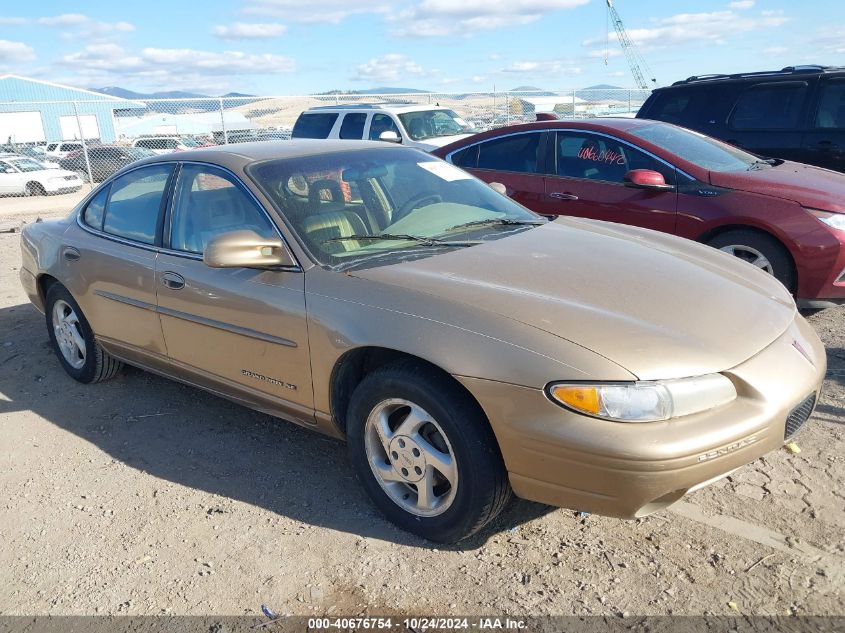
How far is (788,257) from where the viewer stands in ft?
16.8

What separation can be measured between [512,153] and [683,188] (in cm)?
164

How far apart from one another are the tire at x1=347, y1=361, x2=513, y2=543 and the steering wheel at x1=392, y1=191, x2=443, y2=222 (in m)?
1.08

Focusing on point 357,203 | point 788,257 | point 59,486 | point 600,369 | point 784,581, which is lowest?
point 59,486

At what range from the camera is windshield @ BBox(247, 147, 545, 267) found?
11.1 feet

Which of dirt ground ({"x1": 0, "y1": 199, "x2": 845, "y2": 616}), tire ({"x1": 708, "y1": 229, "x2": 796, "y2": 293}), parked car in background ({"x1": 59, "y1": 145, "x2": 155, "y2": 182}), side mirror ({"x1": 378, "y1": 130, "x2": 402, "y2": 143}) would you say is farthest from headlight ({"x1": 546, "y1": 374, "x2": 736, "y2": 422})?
parked car in background ({"x1": 59, "y1": 145, "x2": 155, "y2": 182})

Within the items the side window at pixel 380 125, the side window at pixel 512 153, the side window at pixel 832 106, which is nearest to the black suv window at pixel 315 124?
A: the side window at pixel 380 125

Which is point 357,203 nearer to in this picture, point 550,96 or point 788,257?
point 788,257

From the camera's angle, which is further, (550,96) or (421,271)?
(550,96)

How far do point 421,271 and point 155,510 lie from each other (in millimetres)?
1691

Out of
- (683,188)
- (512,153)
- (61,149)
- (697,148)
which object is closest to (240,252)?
(683,188)

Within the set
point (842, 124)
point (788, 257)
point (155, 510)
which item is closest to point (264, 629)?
point (155, 510)

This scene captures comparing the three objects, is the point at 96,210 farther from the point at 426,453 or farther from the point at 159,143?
the point at 159,143

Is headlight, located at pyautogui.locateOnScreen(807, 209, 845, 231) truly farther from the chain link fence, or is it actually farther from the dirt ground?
the chain link fence

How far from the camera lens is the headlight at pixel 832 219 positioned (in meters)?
4.95
